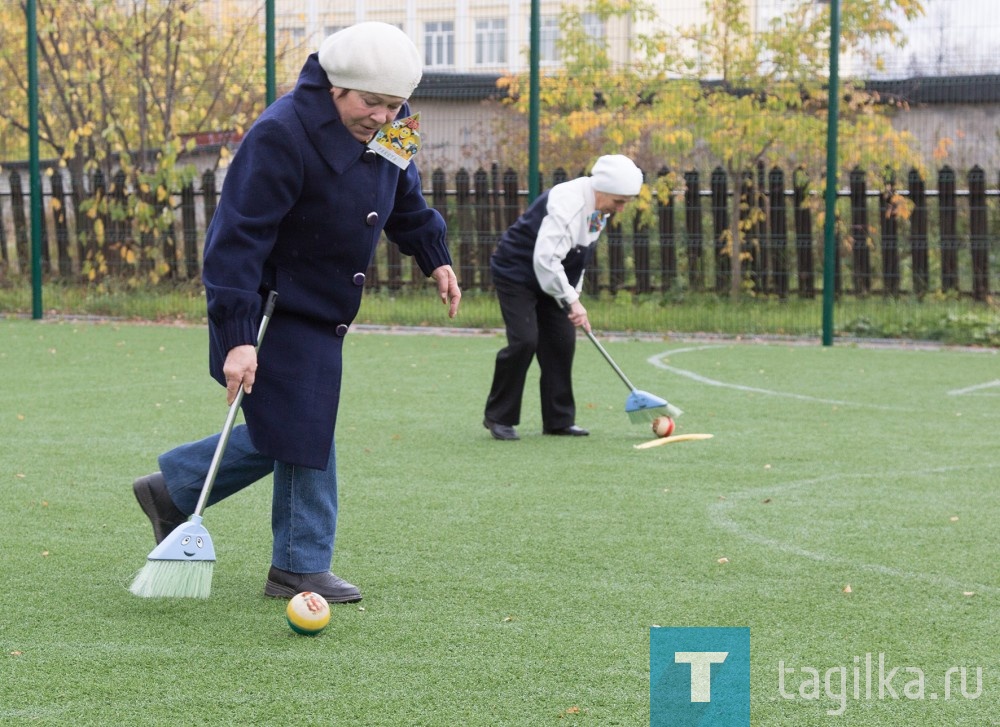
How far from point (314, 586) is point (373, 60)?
1568 millimetres

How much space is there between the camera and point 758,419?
8344 millimetres

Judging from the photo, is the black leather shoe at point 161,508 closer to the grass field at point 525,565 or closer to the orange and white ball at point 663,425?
the grass field at point 525,565

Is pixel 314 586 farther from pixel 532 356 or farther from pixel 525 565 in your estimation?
pixel 532 356

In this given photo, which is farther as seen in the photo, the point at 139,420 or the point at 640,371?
the point at 640,371

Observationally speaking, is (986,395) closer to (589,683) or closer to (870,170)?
(870,170)

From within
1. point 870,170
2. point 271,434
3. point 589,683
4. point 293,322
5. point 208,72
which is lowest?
point 589,683

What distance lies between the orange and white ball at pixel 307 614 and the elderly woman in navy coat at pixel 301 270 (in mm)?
403

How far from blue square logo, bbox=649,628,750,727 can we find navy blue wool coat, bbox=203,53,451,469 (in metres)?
1.18

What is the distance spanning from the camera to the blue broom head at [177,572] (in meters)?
4.05

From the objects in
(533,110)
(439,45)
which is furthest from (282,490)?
(439,45)

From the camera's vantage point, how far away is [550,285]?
748 cm

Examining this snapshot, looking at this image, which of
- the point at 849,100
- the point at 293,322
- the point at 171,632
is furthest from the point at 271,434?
the point at 849,100

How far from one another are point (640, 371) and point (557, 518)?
5.31 meters
